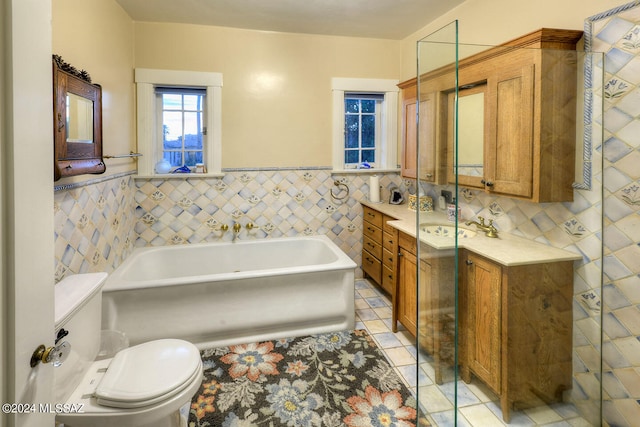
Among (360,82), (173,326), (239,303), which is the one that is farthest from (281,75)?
(173,326)

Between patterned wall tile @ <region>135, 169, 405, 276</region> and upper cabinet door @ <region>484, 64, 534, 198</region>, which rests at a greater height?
upper cabinet door @ <region>484, 64, 534, 198</region>

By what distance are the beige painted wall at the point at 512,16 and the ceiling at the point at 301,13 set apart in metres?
0.18

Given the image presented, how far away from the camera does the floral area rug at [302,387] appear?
1.95m

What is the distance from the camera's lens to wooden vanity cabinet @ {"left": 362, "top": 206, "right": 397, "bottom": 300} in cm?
331

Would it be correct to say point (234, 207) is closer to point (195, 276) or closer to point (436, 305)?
point (195, 276)

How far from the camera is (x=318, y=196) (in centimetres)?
397

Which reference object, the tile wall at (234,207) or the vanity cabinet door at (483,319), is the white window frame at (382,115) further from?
the vanity cabinet door at (483,319)

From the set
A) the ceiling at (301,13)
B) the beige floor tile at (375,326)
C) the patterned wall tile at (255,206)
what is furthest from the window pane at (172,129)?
the beige floor tile at (375,326)

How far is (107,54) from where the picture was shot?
9.05 feet

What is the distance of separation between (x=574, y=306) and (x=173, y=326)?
8.37 ft

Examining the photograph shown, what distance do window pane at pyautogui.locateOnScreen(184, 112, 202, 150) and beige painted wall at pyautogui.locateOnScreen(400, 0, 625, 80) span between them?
8.22ft

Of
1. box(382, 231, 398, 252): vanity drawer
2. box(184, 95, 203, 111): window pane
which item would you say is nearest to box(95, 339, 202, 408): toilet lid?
box(382, 231, 398, 252): vanity drawer

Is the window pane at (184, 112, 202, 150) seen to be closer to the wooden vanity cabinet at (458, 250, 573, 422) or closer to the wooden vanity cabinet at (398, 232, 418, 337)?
the wooden vanity cabinet at (398, 232, 418, 337)

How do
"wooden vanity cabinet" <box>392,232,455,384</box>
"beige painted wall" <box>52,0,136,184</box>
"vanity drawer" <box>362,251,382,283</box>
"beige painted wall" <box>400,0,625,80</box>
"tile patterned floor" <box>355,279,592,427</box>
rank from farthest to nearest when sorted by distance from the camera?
1. "vanity drawer" <box>362,251,382,283</box>
2. "beige painted wall" <box>52,0,136,184</box>
3. "beige painted wall" <box>400,0,625,80</box>
4. "tile patterned floor" <box>355,279,592,427</box>
5. "wooden vanity cabinet" <box>392,232,455,384</box>
